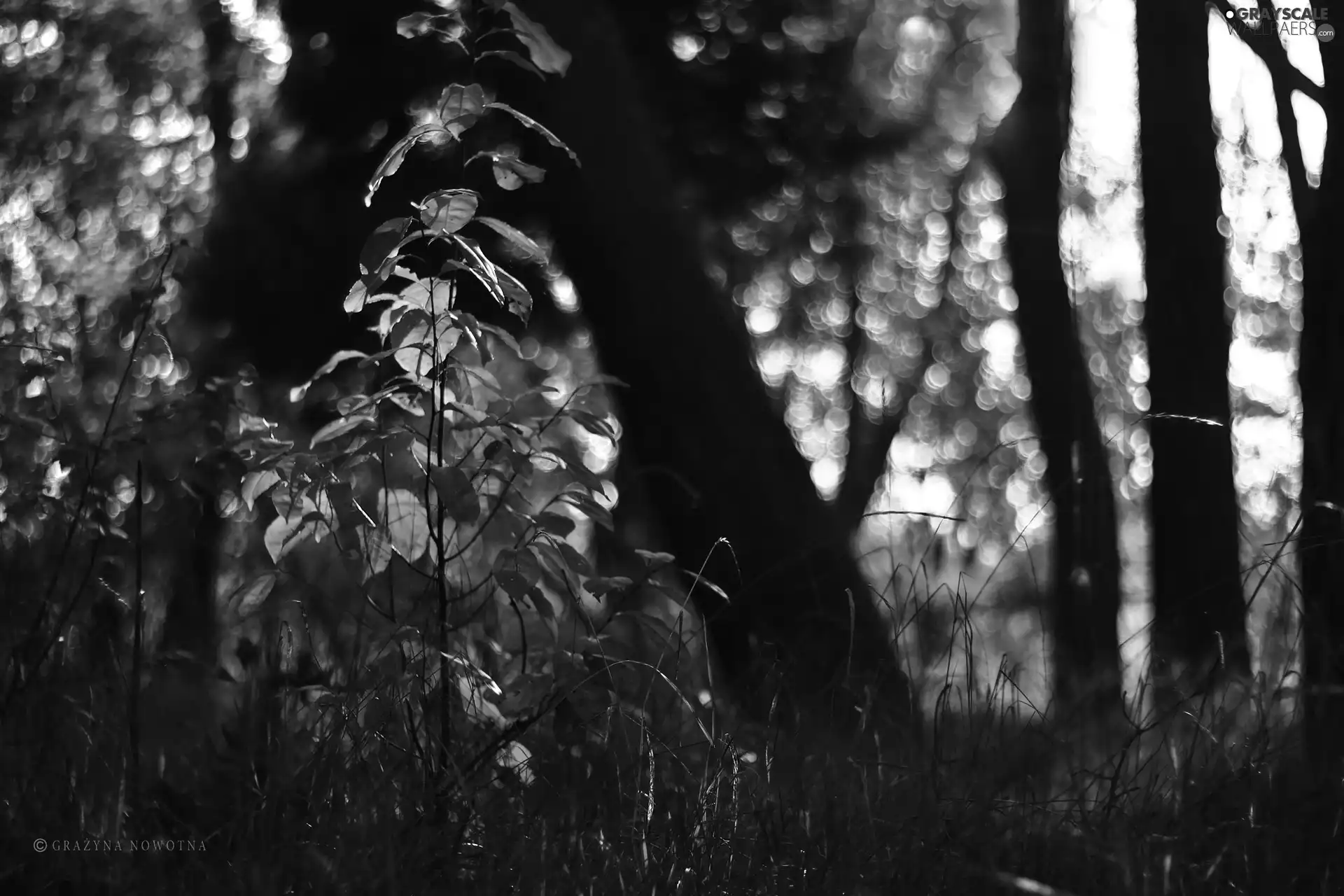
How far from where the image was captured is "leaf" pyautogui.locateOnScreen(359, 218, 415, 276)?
1444 mm

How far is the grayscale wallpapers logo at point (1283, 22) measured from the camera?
239 cm

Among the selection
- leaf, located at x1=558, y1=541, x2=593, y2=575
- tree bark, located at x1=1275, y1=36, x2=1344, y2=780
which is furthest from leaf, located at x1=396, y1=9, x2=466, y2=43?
tree bark, located at x1=1275, y1=36, x2=1344, y2=780

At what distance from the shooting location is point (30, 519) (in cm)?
240

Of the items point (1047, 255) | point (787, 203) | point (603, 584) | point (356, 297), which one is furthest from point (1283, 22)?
point (787, 203)

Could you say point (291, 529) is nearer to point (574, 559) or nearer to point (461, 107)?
point (574, 559)

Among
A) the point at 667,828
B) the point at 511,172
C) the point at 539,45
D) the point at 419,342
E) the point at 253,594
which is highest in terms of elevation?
the point at 539,45

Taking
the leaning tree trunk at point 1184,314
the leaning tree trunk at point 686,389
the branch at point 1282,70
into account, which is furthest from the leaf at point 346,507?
the branch at point 1282,70

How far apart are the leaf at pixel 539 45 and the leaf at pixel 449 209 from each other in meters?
0.24

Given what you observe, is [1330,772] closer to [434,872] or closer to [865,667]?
[865,667]

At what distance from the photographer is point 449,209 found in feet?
4.92

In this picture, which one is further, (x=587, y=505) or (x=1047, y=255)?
(x=1047, y=255)

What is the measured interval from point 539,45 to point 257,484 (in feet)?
2.66

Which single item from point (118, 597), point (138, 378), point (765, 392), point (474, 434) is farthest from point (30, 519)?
point (138, 378)

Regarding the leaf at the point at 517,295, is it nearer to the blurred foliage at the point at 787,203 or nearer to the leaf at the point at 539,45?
the leaf at the point at 539,45
